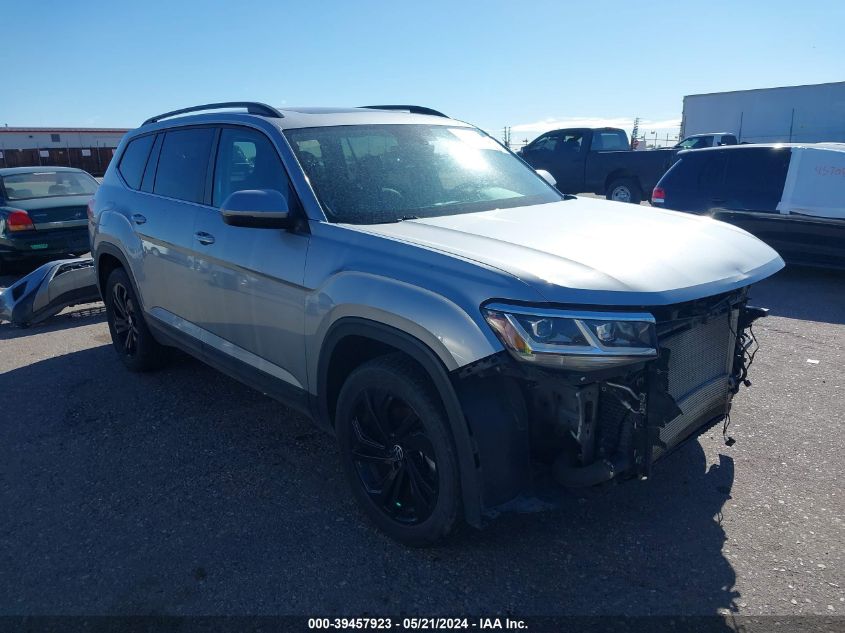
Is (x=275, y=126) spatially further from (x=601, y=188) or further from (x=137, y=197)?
(x=601, y=188)

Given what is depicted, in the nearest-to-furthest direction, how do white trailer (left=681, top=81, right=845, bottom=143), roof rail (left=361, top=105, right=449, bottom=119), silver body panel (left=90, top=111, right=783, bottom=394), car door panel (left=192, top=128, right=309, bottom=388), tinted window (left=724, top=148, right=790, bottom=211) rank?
silver body panel (left=90, top=111, right=783, bottom=394) → car door panel (left=192, top=128, right=309, bottom=388) → roof rail (left=361, top=105, right=449, bottom=119) → tinted window (left=724, top=148, right=790, bottom=211) → white trailer (left=681, top=81, right=845, bottom=143)

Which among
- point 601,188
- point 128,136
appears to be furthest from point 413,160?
point 601,188

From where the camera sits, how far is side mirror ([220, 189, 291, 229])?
3145mm

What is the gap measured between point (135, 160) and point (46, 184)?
6.16 meters

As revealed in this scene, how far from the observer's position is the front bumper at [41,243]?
30.4ft

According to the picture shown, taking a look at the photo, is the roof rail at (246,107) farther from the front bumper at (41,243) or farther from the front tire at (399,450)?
the front bumper at (41,243)

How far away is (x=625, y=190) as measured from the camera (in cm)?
1593

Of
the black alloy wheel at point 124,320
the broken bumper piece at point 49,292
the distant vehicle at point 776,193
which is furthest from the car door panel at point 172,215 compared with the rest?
the distant vehicle at point 776,193

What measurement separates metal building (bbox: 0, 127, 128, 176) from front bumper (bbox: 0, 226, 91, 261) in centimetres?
2890

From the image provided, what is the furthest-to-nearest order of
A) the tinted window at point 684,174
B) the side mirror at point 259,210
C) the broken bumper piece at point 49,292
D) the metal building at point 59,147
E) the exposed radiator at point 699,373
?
the metal building at point 59,147
the tinted window at point 684,174
the broken bumper piece at point 49,292
the side mirror at point 259,210
the exposed radiator at point 699,373

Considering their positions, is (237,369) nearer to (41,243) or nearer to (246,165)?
(246,165)

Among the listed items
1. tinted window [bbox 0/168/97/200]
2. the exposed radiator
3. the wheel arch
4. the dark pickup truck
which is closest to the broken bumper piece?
tinted window [bbox 0/168/97/200]

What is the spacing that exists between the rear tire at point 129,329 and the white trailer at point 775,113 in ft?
89.5

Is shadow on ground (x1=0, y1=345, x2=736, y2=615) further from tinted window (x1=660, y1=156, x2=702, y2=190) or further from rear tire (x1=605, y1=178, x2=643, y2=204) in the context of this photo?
rear tire (x1=605, y1=178, x2=643, y2=204)
